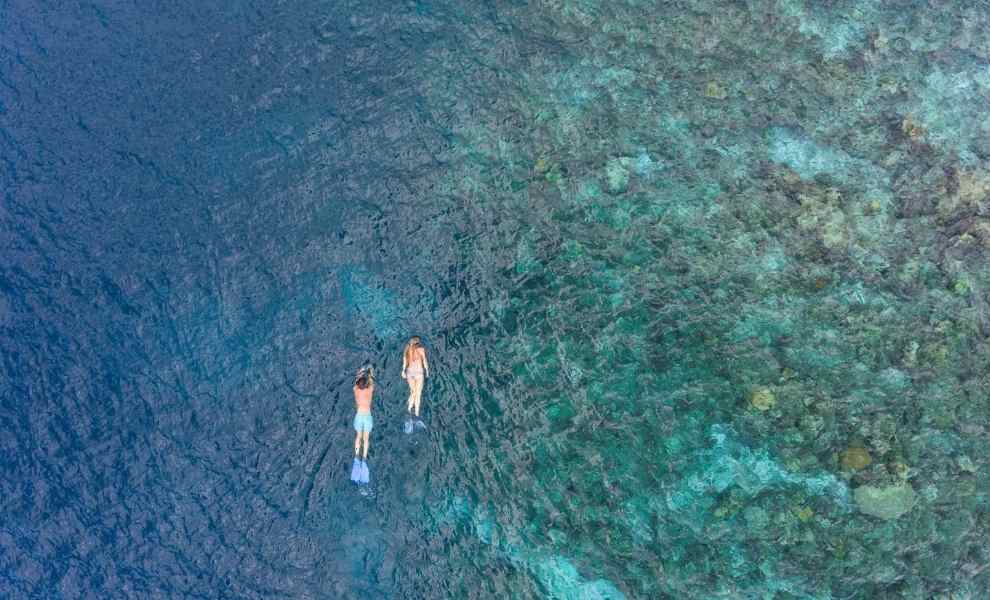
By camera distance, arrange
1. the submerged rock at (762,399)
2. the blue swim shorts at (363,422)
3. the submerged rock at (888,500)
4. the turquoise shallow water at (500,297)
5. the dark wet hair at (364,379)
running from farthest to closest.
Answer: the blue swim shorts at (363,422) < the dark wet hair at (364,379) < the submerged rock at (762,399) < the turquoise shallow water at (500,297) < the submerged rock at (888,500)

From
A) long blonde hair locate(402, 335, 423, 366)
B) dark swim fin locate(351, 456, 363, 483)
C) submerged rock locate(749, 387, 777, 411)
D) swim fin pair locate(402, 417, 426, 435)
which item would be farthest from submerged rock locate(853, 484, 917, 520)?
dark swim fin locate(351, 456, 363, 483)

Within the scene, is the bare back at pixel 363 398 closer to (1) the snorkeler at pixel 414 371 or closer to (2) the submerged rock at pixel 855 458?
(1) the snorkeler at pixel 414 371

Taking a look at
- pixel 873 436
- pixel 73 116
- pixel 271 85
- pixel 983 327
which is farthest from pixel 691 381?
pixel 73 116

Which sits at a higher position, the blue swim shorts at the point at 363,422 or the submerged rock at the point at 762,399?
the submerged rock at the point at 762,399

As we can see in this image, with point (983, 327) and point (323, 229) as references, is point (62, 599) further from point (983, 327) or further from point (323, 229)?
point (983, 327)

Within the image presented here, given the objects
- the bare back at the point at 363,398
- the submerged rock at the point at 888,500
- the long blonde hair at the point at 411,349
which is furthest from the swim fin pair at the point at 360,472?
the submerged rock at the point at 888,500

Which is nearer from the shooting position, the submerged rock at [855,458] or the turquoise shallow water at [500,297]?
the submerged rock at [855,458]
